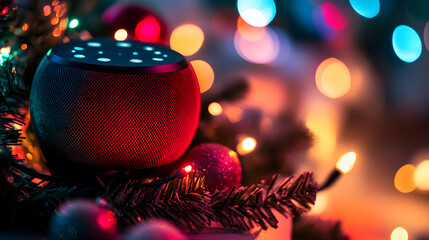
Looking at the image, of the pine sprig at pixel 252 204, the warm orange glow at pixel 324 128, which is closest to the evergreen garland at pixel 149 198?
the pine sprig at pixel 252 204

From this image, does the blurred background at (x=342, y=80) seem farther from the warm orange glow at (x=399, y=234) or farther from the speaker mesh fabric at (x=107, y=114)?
the speaker mesh fabric at (x=107, y=114)

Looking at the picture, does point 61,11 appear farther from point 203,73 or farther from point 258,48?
point 258,48

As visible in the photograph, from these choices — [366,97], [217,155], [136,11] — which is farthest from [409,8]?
[217,155]

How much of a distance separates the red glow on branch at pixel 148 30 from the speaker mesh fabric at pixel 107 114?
0.31 metres

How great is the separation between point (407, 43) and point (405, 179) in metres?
0.39

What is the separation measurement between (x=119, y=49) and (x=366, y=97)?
1035mm

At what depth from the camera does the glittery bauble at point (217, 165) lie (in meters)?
0.51

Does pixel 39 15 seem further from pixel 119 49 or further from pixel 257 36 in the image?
pixel 257 36

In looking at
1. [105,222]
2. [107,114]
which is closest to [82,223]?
[105,222]

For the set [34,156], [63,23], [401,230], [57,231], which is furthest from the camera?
[401,230]

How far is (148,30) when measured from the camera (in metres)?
0.76

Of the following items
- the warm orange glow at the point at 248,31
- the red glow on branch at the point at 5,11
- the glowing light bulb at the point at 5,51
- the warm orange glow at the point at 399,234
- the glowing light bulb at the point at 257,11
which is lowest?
the warm orange glow at the point at 399,234

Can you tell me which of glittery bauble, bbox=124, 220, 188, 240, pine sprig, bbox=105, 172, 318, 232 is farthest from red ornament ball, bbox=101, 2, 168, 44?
glittery bauble, bbox=124, 220, 188, 240

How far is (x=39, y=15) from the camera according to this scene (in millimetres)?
659
